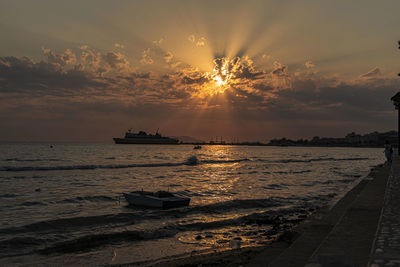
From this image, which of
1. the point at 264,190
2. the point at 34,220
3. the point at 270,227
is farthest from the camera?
the point at 264,190

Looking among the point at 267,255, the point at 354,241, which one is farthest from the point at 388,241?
the point at 267,255

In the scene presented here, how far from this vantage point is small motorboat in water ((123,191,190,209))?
15633mm

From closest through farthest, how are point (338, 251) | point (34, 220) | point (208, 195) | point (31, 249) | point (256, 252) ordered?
point (338, 251) → point (256, 252) → point (31, 249) → point (34, 220) → point (208, 195)

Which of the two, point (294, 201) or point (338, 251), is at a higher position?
point (338, 251)

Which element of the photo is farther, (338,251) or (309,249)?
(309,249)

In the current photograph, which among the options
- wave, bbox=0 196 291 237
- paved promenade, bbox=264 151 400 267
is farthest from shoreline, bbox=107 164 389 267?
wave, bbox=0 196 291 237

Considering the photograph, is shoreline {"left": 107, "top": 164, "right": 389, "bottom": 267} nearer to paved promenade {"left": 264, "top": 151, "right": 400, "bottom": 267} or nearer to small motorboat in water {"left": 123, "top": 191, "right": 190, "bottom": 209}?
paved promenade {"left": 264, "top": 151, "right": 400, "bottom": 267}

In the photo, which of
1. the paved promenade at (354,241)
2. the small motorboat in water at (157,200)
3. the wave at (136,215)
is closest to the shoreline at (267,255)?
the paved promenade at (354,241)

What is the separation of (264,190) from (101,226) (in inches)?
559

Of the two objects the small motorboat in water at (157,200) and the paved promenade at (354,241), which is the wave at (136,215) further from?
the paved promenade at (354,241)

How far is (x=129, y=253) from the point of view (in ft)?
30.8

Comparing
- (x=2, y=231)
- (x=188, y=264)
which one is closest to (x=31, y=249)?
(x=2, y=231)

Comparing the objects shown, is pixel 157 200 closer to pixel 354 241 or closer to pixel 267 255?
pixel 267 255

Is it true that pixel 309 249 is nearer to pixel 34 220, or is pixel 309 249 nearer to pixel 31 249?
pixel 31 249
